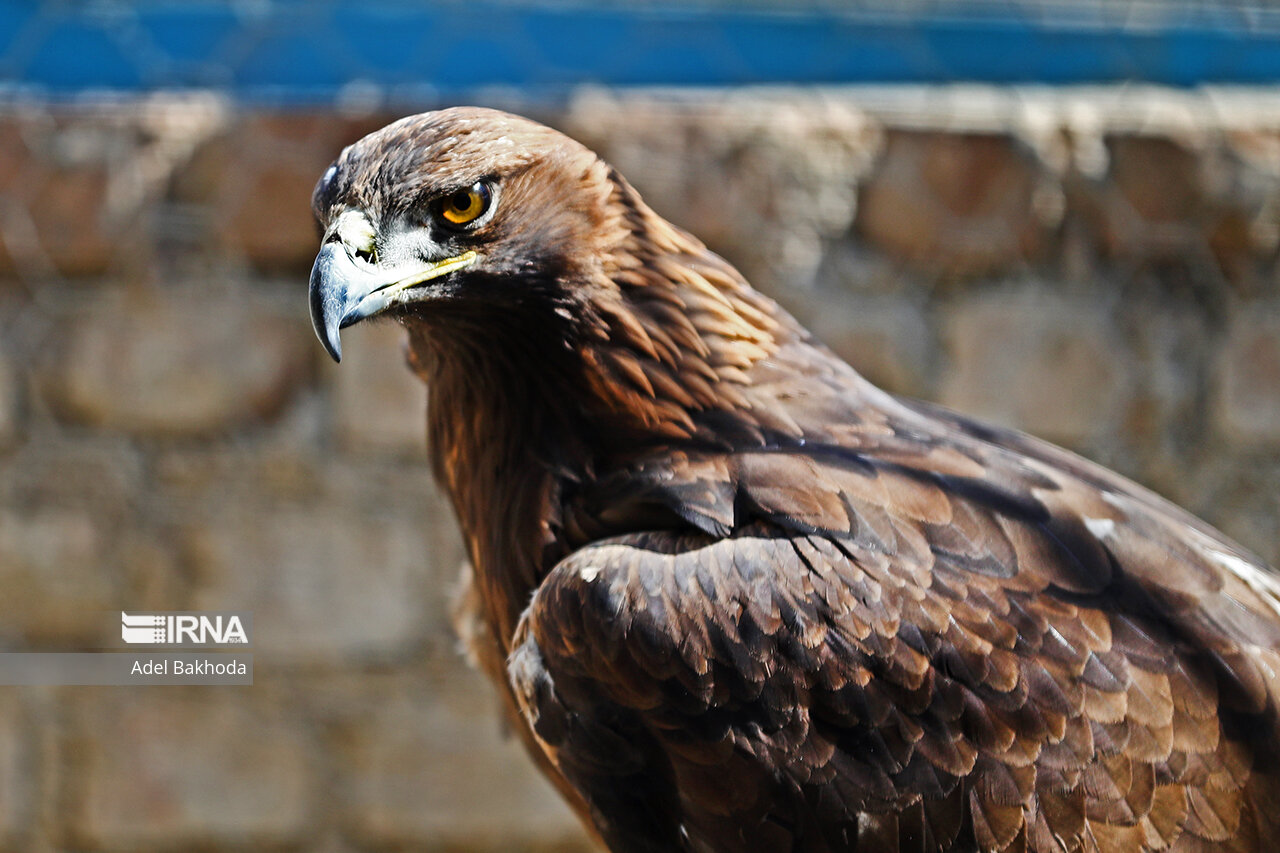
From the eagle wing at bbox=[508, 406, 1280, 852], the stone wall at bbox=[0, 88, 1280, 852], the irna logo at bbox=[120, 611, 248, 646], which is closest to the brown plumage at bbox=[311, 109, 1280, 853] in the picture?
the eagle wing at bbox=[508, 406, 1280, 852]

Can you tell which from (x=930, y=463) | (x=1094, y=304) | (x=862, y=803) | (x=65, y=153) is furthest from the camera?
(x=1094, y=304)

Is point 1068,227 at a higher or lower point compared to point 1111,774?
higher

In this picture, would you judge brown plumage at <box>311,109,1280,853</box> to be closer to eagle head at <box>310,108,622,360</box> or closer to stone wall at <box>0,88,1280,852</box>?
eagle head at <box>310,108,622,360</box>

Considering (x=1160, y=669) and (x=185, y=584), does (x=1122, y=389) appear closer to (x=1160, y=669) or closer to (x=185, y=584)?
(x=1160, y=669)

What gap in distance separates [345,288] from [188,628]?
119 cm

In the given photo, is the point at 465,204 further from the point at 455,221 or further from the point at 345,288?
the point at 345,288

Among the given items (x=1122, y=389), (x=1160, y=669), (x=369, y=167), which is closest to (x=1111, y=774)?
(x=1160, y=669)

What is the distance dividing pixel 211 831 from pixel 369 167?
1.45 m

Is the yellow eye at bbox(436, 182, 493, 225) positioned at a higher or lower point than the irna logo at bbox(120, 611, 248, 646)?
higher

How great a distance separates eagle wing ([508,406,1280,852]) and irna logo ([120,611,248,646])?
1.06 meters

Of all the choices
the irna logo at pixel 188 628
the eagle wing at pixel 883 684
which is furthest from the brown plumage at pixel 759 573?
the irna logo at pixel 188 628

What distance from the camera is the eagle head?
1165mm

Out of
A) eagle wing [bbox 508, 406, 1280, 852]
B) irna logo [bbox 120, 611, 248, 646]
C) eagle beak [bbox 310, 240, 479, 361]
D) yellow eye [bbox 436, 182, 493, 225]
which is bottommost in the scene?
irna logo [bbox 120, 611, 248, 646]

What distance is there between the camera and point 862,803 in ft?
3.66
